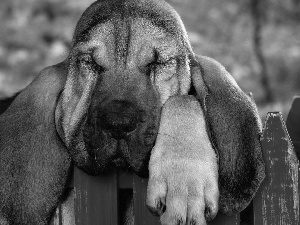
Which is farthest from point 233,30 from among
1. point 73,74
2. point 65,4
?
point 73,74

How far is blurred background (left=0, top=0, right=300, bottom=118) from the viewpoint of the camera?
8.29 meters

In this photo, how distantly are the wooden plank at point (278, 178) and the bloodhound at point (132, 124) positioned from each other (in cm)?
5

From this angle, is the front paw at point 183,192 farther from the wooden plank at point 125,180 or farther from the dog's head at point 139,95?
the wooden plank at point 125,180

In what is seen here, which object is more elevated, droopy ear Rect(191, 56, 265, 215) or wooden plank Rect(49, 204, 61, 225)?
droopy ear Rect(191, 56, 265, 215)

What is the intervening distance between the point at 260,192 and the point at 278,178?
9cm

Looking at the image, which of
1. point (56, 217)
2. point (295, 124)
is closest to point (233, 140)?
point (56, 217)

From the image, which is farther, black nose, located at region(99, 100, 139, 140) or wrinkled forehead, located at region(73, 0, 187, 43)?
wrinkled forehead, located at region(73, 0, 187, 43)

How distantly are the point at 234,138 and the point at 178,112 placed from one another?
0.23 m

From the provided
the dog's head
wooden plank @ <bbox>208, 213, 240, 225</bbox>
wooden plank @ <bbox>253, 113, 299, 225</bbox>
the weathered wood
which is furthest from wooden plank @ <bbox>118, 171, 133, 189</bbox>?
the weathered wood

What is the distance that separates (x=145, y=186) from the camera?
206cm

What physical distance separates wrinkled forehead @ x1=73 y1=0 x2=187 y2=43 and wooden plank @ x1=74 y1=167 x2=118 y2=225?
0.59 metres

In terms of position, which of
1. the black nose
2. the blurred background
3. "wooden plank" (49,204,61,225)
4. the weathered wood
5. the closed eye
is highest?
the blurred background

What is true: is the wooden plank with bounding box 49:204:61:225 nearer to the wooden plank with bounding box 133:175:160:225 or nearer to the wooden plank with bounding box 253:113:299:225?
the wooden plank with bounding box 133:175:160:225

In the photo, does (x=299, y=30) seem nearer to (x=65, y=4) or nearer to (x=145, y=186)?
(x=65, y=4)
